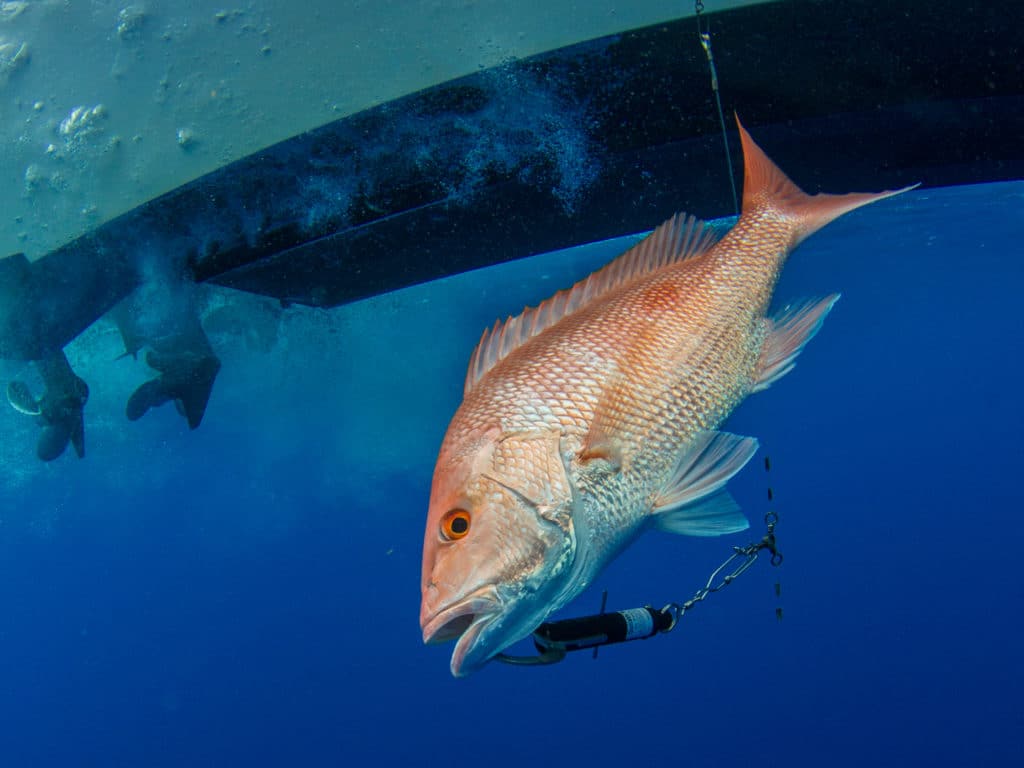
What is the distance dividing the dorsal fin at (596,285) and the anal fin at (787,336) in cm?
50

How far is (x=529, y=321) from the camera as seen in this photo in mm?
2521

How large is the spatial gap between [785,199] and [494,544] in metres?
2.42

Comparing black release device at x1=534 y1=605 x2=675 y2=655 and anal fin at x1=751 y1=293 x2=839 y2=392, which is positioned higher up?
anal fin at x1=751 y1=293 x2=839 y2=392

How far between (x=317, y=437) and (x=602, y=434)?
35217 millimetres

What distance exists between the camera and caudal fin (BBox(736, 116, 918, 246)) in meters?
2.92

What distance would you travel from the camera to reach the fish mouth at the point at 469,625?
1.70 metres

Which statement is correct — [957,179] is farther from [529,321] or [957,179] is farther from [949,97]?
[529,321]

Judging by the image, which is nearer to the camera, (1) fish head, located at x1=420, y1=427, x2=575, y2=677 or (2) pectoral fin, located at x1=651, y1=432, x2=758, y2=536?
(1) fish head, located at x1=420, y1=427, x2=575, y2=677

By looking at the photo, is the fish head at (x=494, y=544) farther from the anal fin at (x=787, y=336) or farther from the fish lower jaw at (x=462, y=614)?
the anal fin at (x=787, y=336)

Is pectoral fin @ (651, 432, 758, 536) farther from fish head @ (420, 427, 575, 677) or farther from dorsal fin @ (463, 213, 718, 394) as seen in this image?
dorsal fin @ (463, 213, 718, 394)

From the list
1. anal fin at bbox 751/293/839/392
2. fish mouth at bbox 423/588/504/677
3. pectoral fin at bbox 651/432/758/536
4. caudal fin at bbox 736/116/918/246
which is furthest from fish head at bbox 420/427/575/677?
caudal fin at bbox 736/116/918/246

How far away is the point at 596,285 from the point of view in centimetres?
262

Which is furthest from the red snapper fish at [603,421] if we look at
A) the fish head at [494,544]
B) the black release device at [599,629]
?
the black release device at [599,629]

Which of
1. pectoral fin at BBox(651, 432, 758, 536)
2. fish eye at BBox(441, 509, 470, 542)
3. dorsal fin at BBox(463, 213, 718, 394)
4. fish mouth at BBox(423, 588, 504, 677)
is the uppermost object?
dorsal fin at BBox(463, 213, 718, 394)
